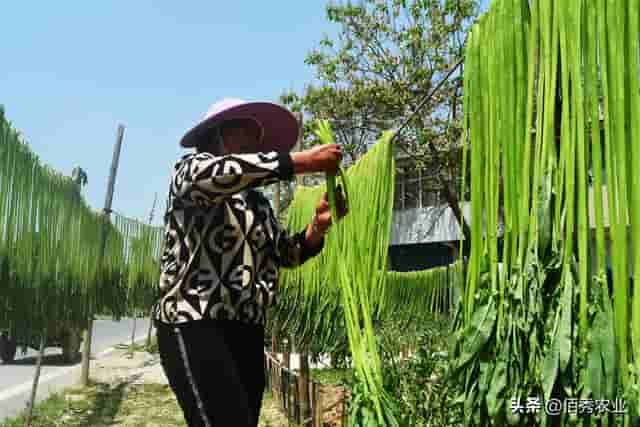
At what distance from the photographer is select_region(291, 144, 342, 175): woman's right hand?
1.38m

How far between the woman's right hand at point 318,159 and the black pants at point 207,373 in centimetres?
43

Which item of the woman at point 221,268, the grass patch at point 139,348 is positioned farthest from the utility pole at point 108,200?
the woman at point 221,268

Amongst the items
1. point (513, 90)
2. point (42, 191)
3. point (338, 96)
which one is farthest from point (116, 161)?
point (513, 90)

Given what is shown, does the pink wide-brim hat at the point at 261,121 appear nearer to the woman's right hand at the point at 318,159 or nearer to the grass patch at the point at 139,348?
the woman's right hand at the point at 318,159

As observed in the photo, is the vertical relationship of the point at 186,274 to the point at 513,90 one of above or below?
below

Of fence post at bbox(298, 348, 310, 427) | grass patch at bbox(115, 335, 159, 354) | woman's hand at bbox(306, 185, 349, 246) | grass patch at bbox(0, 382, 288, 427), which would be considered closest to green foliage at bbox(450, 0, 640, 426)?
woman's hand at bbox(306, 185, 349, 246)

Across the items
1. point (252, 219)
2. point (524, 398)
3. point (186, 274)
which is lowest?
point (524, 398)

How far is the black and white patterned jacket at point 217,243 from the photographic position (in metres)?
1.36

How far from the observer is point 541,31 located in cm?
102

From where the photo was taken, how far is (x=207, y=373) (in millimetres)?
1435

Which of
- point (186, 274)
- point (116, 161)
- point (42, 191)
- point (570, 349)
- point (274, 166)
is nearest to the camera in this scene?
point (570, 349)

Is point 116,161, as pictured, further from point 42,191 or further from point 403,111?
point 403,111

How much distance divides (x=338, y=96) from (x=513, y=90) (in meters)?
10.7

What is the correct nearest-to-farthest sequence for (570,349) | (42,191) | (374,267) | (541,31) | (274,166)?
(570,349) → (541,31) → (274,166) → (374,267) → (42,191)
